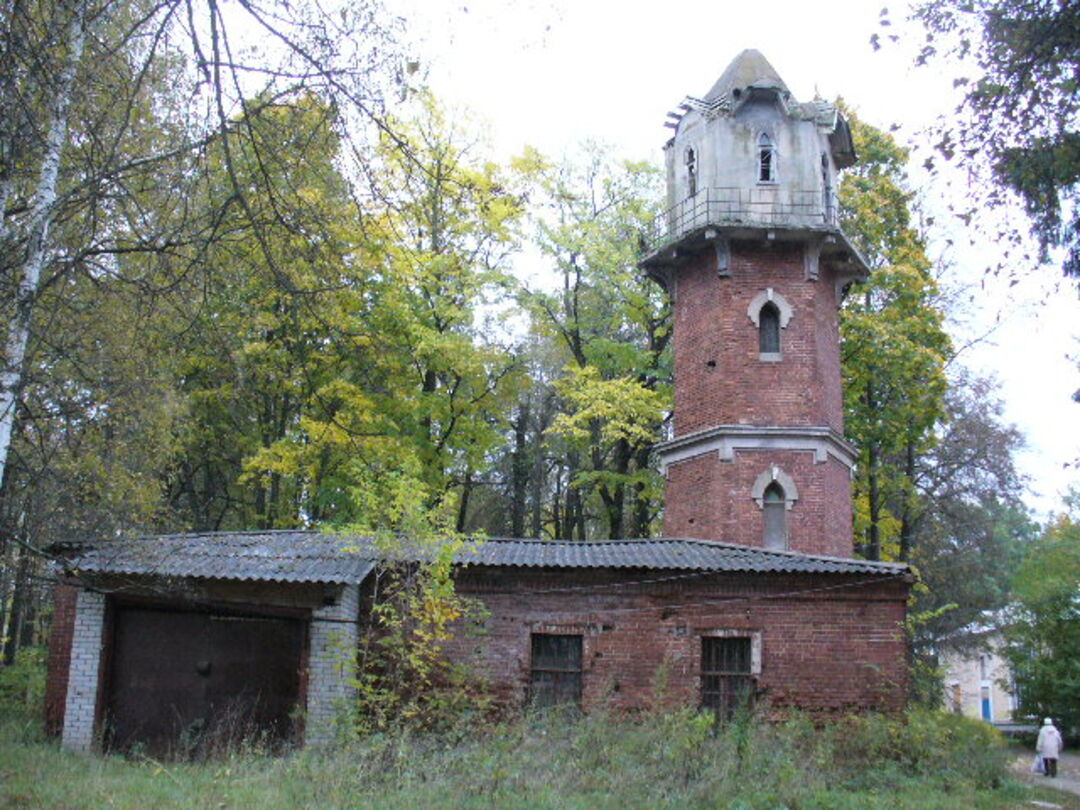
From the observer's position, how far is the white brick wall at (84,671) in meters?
15.3

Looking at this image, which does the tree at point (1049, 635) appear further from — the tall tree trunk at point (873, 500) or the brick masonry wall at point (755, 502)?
the brick masonry wall at point (755, 502)

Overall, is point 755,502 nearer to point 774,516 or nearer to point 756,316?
point 774,516

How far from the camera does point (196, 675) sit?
15977 millimetres

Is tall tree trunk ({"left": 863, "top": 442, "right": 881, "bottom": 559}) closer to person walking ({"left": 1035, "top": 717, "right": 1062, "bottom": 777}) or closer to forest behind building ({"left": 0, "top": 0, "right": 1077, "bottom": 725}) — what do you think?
forest behind building ({"left": 0, "top": 0, "right": 1077, "bottom": 725})

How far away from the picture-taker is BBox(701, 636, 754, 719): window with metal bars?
1689 centimetres

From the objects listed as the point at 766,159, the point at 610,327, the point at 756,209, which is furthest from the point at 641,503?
the point at 766,159

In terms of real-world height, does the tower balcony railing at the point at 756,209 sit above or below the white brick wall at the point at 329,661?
above

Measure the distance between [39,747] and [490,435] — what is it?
14.3 m

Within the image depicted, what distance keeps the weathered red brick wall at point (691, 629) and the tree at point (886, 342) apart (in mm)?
9441

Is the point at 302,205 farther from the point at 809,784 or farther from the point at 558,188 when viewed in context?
the point at 558,188

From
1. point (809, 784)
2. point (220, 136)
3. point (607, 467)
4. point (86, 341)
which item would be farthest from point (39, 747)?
point (607, 467)

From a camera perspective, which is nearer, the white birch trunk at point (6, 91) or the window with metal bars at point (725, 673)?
the white birch trunk at point (6, 91)

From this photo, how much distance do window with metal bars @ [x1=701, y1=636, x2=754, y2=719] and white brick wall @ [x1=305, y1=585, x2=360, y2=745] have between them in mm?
5752

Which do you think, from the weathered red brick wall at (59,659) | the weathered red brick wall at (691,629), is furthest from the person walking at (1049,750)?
the weathered red brick wall at (59,659)
